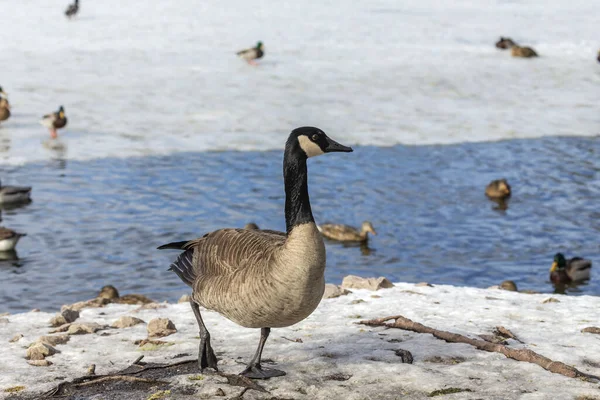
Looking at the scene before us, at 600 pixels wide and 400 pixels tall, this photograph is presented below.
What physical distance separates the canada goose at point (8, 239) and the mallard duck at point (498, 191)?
9209mm

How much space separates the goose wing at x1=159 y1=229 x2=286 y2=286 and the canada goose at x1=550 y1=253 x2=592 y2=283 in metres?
7.53

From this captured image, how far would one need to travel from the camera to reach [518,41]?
115 feet

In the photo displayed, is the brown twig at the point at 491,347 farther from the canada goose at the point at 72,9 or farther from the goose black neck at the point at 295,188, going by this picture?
the canada goose at the point at 72,9

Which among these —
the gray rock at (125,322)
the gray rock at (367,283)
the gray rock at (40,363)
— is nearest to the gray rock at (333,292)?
the gray rock at (367,283)

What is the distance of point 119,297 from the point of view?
1147 centimetres

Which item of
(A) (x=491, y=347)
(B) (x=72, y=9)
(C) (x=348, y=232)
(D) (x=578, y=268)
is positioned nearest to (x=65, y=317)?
(A) (x=491, y=347)

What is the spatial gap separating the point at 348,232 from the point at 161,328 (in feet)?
24.0

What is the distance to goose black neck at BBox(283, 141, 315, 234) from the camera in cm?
662

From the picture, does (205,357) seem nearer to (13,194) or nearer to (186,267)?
(186,267)

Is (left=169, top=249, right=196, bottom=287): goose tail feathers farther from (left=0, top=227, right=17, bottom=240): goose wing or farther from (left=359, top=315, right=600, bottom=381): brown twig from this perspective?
(left=0, top=227, right=17, bottom=240): goose wing

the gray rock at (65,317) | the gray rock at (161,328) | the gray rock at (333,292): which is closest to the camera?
the gray rock at (161,328)

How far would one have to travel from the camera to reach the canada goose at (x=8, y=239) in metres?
14.4

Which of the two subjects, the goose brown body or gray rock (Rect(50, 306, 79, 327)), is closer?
the goose brown body

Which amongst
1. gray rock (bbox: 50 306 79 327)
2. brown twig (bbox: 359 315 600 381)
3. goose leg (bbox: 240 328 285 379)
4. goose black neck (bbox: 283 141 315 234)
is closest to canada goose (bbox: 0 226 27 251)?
gray rock (bbox: 50 306 79 327)
